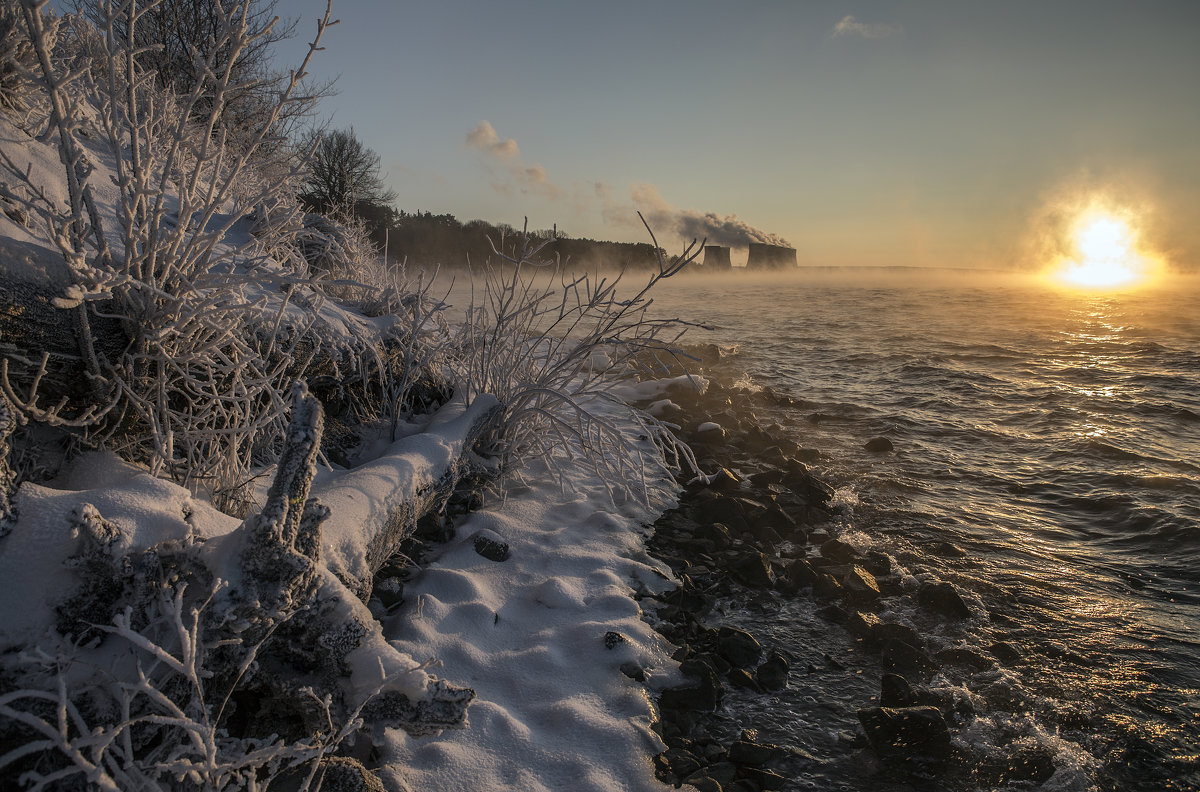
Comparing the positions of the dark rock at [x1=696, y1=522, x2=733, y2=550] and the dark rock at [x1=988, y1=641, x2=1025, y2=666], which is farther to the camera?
the dark rock at [x1=696, y1=522, x2=733, y2=550]

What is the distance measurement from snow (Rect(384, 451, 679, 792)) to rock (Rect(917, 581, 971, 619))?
1.42 meters

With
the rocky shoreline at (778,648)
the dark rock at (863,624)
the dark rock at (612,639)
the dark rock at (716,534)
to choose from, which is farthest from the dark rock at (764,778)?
the dark rock at (716,534)

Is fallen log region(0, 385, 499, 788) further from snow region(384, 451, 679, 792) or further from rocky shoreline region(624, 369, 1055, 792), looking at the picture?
rocky shoreline region(624, 369, 1055, 792)

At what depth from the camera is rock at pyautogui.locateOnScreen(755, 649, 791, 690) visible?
8.65 ft

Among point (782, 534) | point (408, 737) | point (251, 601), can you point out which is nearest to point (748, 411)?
point (782, 534)

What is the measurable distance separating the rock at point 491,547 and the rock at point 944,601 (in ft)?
7.52

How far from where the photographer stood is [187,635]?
129 centimetres

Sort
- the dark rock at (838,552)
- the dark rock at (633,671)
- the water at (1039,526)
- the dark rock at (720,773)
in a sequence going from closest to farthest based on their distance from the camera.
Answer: the dark rock at (720,773) → the water at (1039,526) → the dark rock at (633,671) → the dark rock at (838,552)

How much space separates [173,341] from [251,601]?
46.5 inches

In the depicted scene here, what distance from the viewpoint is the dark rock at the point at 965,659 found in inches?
109

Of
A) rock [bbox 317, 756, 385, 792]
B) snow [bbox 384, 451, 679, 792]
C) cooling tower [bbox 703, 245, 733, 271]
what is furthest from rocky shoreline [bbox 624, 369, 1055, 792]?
cooling tower [bbox 703, 245, 733, 271]

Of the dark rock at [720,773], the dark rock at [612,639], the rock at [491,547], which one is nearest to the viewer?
the dark rock at [720,773]

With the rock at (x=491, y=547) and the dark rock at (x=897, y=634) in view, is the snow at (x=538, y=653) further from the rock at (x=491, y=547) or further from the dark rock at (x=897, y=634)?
the dark rock at (x=897, y=634)

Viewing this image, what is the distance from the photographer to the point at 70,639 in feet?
4.64
